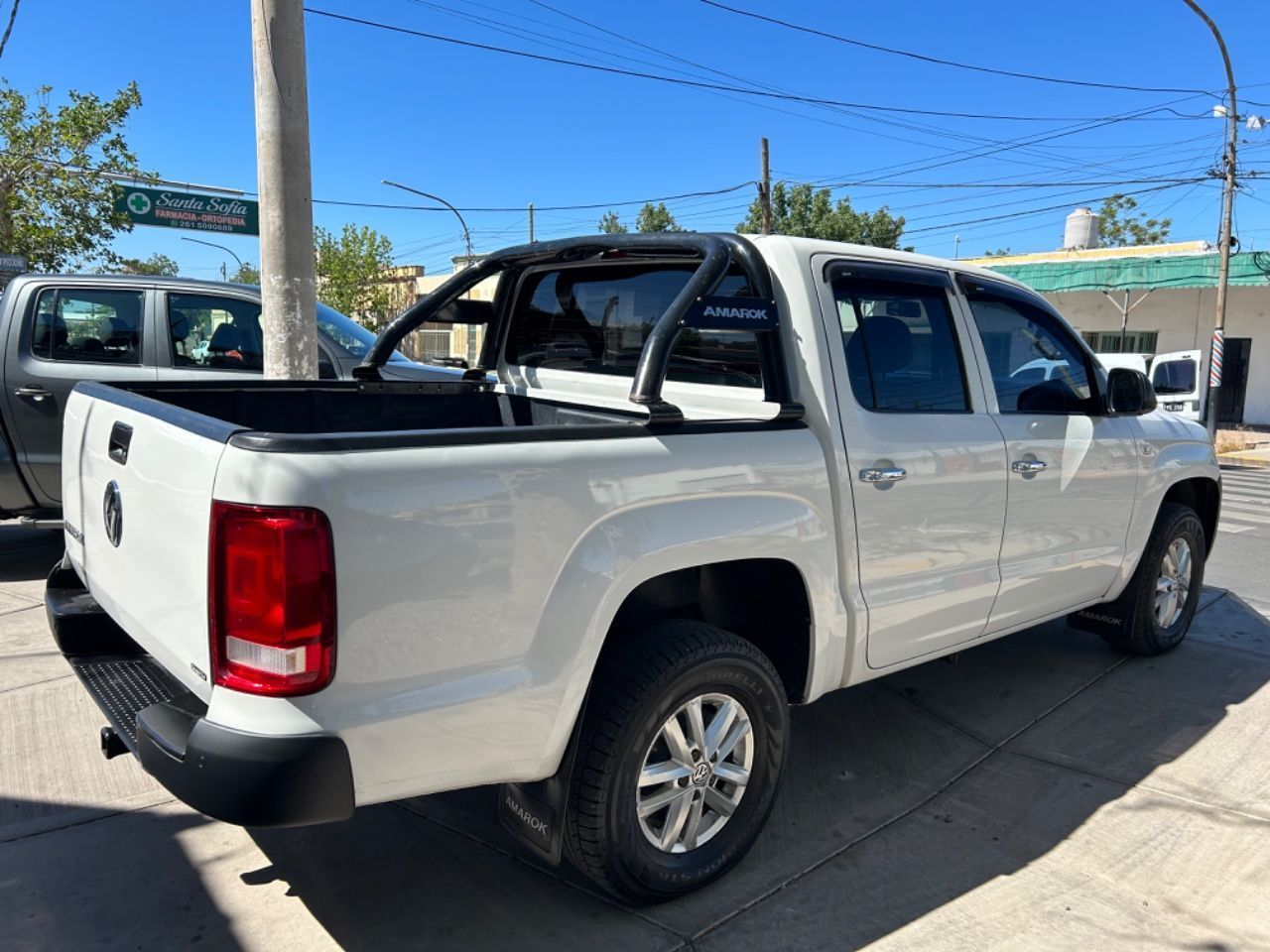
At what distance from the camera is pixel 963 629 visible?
367 cm

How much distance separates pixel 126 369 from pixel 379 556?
5229 millimetres

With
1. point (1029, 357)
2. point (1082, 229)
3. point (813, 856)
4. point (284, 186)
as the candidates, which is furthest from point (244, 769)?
point (1082, 229)

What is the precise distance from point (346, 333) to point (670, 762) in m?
5.74

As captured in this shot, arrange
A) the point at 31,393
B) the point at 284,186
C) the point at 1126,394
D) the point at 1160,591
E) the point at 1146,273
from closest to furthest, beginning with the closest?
the point at 1126,394 < the point at 1160,591 < the point at 284,186 < the point at 31,393 < the point at 1146,273

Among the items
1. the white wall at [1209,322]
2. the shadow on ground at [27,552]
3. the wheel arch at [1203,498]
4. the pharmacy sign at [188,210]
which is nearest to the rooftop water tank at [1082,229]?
the white wall at [1209,322]

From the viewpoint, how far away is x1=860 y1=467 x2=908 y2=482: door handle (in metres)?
3.11

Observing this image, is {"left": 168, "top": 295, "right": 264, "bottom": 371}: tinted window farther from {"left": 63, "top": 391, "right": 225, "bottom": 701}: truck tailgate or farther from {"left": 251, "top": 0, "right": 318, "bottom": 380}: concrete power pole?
{"left": 63, "top": 391, "right": 225, "bottom": 701}: truck tailgate

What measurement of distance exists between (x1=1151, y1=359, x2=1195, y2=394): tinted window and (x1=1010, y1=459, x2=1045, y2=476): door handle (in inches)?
56.0

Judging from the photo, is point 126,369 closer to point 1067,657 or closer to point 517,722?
point 517,722

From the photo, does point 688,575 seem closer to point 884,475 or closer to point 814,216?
point 884,475

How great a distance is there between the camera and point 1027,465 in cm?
375

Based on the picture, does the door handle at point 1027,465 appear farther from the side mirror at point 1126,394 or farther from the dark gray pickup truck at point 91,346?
the dark gray pickup truck at point 91,346

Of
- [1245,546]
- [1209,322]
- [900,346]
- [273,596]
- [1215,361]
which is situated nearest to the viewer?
[273,596]

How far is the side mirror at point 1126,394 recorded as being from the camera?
13.9 ft
